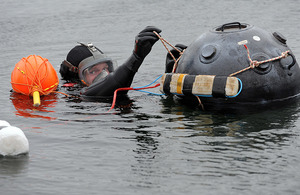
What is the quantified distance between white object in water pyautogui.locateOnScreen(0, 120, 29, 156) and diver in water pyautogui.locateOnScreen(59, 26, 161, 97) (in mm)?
2502

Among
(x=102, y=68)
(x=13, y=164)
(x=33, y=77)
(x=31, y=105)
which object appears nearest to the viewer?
(x=13, y=164)

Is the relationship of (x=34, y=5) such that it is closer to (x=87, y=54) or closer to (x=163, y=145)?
(x=87, y=54)

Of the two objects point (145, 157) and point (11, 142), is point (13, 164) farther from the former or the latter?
point (145, 157)

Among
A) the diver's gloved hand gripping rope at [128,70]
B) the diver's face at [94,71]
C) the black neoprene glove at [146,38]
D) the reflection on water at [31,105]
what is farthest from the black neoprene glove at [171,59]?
the reflection on water at [31,105]

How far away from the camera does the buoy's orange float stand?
28.6ft

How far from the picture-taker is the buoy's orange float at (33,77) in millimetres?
8727

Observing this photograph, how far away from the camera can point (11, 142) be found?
592 cm

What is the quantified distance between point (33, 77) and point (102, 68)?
48.5 inches

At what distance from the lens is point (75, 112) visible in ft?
25.8

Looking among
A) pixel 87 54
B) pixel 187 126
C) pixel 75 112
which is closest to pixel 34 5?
pixel 87 54

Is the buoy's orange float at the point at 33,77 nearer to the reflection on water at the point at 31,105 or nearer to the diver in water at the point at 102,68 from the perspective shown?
the reflection on water at the point at 31,105

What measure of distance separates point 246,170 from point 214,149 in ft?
→ 2.25

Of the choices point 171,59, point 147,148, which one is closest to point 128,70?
point 171,59

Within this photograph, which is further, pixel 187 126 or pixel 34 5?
pixel 34 5
